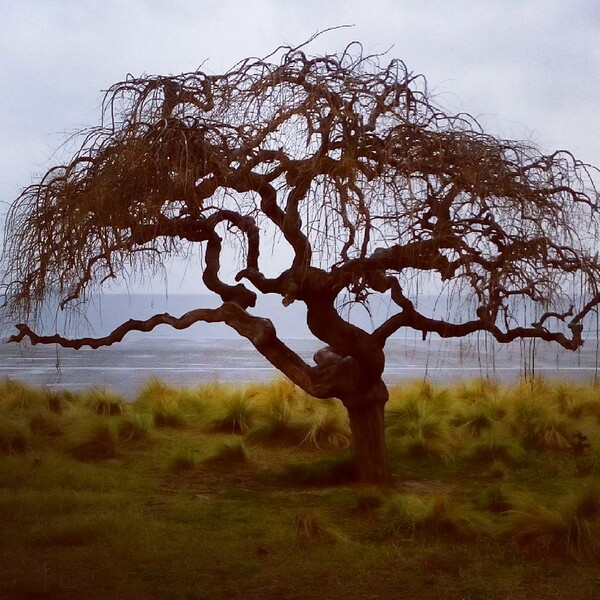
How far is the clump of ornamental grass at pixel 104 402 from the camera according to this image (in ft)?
32.3

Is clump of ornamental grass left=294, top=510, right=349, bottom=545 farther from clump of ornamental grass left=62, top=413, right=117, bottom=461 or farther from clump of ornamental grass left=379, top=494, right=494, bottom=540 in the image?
clump of ornamental grass left=62, top=413, right=117, bottom=461

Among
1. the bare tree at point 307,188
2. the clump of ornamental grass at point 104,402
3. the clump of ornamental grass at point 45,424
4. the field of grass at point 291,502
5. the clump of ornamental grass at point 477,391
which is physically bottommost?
the field of grass at point 291,502

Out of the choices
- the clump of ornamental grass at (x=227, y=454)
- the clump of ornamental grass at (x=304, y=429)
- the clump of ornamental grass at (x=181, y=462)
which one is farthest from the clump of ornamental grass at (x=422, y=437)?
the clump of ornamental grass at (x=181, y=462)

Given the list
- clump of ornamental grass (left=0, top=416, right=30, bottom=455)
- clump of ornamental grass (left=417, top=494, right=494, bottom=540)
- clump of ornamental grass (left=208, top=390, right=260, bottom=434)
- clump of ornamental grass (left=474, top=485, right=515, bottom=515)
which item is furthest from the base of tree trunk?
clump of ornamental grass (left=0, top=416, right=30, bottom=455)

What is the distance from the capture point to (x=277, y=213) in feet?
19.1

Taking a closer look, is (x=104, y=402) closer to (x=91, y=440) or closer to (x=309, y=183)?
(x=91, y=440)

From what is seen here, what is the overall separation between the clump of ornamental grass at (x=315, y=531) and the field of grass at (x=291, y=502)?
1 cm

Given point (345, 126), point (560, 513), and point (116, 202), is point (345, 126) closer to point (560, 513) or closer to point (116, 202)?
point (116, 202)

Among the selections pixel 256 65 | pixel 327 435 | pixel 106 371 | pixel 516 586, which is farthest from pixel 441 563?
pixel 106 371

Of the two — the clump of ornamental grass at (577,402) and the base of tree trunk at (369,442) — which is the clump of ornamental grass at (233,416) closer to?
the base of tree trunk at (369,442)

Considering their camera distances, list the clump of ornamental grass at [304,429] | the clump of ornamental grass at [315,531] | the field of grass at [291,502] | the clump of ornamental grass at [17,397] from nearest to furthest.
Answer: the field of grass at [291,502] → the clump of ornamental grass at [315,531] → the clump of ornamental grass at [304,429] → the clump of ornamental grass at [17,397]

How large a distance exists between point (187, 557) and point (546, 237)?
2.71 meters

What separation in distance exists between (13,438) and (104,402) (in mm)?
2390

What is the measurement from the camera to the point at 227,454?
7500mm
